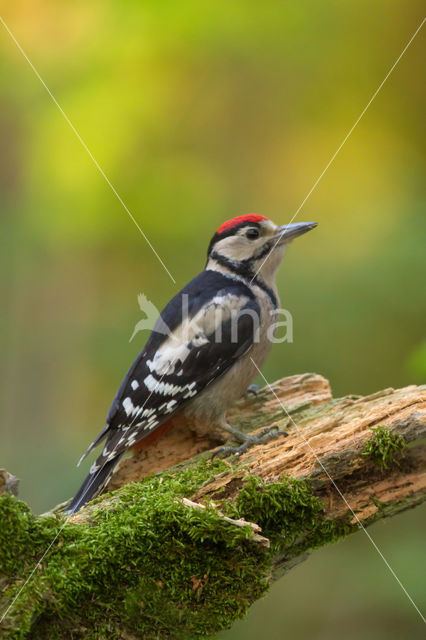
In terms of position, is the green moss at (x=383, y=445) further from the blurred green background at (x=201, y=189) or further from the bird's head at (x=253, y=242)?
the blurred green background at (x=201, y=189)

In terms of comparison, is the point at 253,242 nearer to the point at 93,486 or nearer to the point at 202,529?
the point at 93,486

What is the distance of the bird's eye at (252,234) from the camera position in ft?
11.3

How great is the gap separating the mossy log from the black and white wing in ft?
0.82

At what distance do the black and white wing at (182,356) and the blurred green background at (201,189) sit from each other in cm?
170

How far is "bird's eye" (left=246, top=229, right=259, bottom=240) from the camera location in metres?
3.43

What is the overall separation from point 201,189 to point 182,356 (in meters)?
2.74

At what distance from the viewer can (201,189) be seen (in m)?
5.45

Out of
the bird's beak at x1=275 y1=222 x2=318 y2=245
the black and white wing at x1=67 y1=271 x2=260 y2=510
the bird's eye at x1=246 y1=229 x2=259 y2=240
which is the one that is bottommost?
the black and white wing at x1=67 y1=271 x2=260 y2=510

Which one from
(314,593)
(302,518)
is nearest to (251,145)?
(314,593)

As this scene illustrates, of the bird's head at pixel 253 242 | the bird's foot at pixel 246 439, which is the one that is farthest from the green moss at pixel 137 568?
the bird's head at pixel 253 242

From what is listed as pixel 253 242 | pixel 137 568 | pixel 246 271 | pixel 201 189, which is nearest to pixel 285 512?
pixel 137 568
